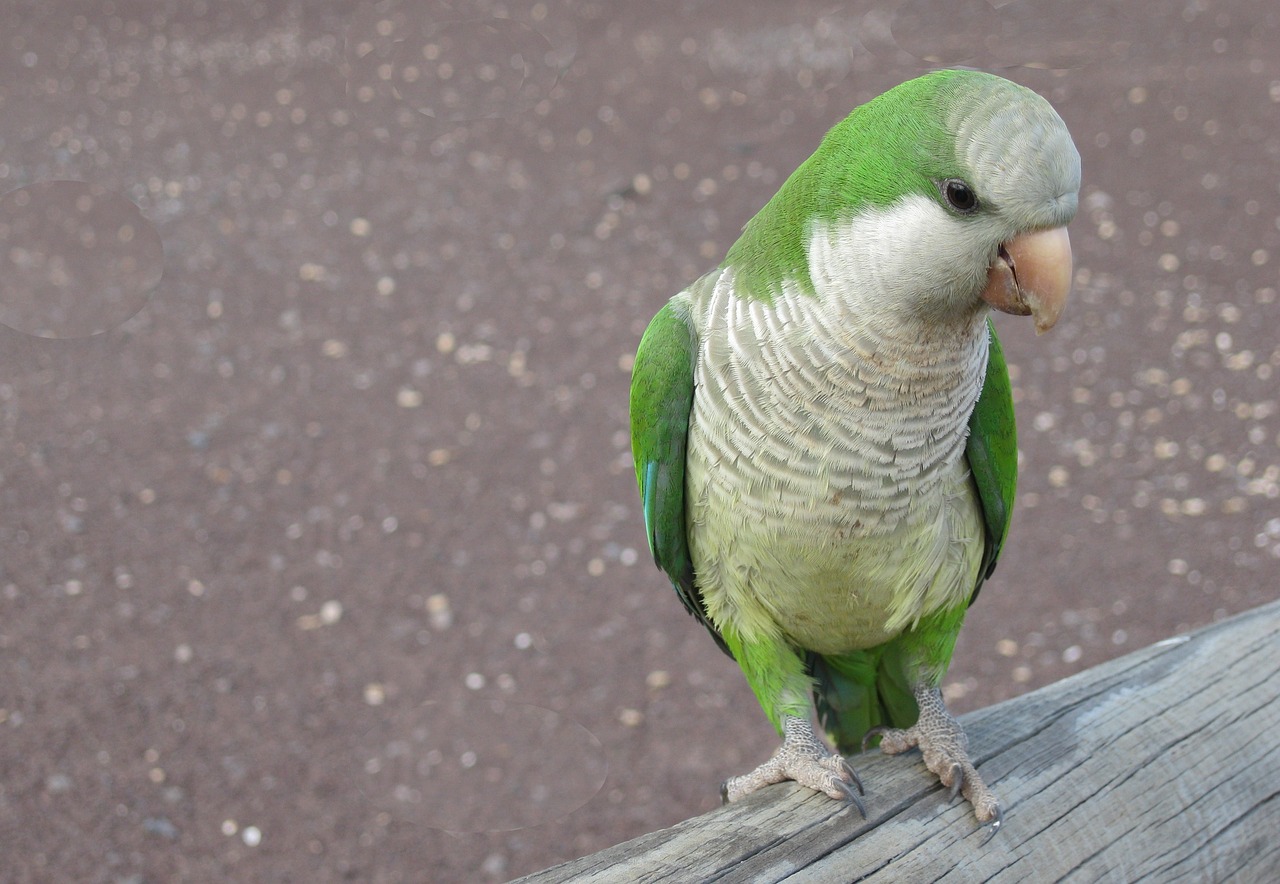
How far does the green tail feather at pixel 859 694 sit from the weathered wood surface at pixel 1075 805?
0.20 meters

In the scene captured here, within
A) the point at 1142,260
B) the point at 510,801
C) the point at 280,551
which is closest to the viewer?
the point at 510,801

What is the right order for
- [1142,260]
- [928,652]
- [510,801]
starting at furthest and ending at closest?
[1142,260] → [510,801] → [928,652]

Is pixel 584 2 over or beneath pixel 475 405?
over

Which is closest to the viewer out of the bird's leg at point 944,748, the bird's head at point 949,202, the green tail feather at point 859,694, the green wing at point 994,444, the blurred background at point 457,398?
the bird's head at point 949,202

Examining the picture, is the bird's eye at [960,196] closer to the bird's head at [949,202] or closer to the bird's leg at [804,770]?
the bird's head at [949,202]

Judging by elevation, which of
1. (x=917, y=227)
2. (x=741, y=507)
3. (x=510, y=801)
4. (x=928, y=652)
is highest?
(x=917, y=227)

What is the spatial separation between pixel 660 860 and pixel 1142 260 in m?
4.64

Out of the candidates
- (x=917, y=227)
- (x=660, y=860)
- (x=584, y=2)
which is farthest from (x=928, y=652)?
(x=584, y=2)

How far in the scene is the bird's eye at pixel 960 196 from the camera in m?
1.58

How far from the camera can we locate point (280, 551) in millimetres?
4383

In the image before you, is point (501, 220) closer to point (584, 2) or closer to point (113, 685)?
point (584, 2)

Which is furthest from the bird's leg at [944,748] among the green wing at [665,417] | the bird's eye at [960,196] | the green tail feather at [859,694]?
the bird's eye at [960,196]

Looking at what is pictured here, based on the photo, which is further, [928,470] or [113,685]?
[113,685]

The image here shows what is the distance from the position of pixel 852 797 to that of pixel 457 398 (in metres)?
3.46
